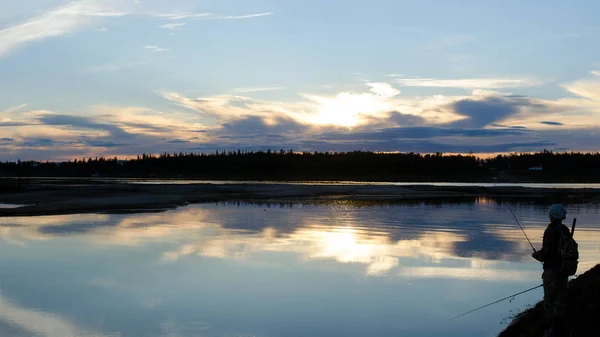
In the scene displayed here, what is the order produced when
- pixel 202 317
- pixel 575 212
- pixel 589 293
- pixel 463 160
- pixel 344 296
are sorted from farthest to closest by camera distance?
pixel 463 160 < pixel 575 212 < pixel 344 296 < pixel 202 317 < pixel 589 293

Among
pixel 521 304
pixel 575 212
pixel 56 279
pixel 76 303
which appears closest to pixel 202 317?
pixel 76 303

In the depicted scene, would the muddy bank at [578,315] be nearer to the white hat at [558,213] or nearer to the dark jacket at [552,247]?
the dark jacket at [552,247]

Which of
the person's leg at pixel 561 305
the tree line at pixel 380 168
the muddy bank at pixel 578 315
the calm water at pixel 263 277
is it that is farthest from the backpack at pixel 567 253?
the tree line at pixel 380 168

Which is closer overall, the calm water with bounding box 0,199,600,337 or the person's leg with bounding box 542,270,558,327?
the person's leg with bounding box 542,270,558,327

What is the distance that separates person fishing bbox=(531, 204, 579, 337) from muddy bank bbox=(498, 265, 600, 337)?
1254 millimetres

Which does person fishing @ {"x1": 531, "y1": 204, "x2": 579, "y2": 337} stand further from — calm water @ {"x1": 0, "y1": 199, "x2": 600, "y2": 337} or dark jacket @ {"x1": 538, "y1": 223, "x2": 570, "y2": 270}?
calm water @ {"x1": 0, "y1": 199, "x2": 600, "y2": 337}

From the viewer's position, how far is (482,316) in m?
12.6

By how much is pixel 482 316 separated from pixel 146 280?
28.3ft

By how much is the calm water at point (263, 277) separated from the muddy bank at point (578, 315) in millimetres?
573

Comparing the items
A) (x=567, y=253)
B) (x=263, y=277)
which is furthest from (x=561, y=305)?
(x=263, y=277)

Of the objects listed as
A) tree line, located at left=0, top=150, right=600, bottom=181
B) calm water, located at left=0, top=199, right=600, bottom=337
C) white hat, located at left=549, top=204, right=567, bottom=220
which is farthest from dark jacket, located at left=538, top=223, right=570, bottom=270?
tree line, located at left=0, top=150, right=600, bottom=181

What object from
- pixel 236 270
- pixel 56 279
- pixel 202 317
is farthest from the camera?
pixel 236 270

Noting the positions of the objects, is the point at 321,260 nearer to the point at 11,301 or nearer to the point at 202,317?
the point at 202,317

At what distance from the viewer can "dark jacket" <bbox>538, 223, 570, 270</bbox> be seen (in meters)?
8.32
